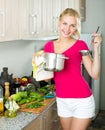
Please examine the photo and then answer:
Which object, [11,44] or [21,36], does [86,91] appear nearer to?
[21,36]

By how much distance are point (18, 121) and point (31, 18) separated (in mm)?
906

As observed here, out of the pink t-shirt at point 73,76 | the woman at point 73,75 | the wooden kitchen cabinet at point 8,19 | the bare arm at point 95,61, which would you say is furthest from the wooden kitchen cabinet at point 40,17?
the bare arm at point 95,61

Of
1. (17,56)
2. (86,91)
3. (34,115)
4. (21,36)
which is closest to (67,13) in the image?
(21,36)

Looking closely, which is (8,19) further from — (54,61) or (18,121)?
(18,121)

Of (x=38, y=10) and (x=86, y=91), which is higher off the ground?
(x=38, y=10)

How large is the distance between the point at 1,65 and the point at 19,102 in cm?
46

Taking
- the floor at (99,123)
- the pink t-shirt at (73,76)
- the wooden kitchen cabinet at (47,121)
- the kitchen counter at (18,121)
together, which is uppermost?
the pink t-shirt at (73,76)

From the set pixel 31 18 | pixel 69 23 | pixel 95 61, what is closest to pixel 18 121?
pixel 95 61

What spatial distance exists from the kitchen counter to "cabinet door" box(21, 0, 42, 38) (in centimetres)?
63

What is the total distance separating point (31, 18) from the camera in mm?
2133

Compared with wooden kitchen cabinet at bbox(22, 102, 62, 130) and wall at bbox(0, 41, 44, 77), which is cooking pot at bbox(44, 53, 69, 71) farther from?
wall at bbox(0, 41, 44, 77)

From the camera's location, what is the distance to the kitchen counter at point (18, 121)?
5.25 ft

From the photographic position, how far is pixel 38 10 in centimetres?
225

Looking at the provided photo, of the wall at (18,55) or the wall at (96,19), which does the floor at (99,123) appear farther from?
the wall at (18,55)
